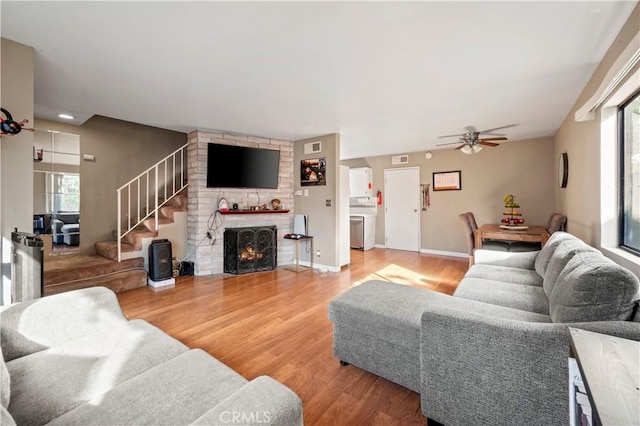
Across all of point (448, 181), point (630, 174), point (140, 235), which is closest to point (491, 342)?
point (630, 174)

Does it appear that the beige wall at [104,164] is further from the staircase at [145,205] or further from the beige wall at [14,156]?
the beige wall at [14,156]

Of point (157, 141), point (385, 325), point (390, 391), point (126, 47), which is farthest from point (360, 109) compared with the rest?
point (157, 141)

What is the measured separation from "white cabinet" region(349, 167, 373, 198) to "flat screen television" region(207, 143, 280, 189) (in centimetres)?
265

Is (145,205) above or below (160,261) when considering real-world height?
above

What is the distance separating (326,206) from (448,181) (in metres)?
2.88

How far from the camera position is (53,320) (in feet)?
4.51

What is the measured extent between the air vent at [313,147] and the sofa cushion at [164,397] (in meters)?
4.02

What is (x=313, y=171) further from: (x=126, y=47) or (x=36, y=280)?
(x=36, y=280)

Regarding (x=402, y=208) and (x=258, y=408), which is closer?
(x=258, y=408)

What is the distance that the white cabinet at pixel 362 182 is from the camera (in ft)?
22.3

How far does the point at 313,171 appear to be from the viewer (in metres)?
4.83

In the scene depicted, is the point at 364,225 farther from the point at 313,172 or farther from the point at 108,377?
the point at 108,377

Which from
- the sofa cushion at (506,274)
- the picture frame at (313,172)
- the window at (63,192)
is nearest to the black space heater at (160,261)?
the window at (63,192)

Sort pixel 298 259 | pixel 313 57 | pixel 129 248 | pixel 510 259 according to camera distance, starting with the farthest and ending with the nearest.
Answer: pixel 298 259 < pixel 129 248 < pixel 510 259 < pixel 313 57
